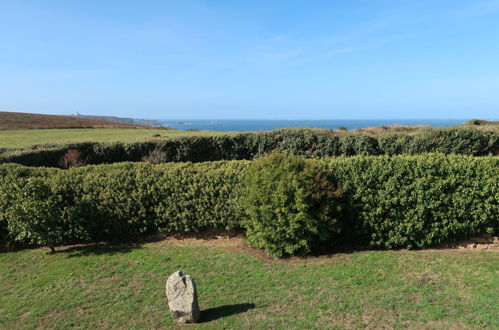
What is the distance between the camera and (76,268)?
6410mm

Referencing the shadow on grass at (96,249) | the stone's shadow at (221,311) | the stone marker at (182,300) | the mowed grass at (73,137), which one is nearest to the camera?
the stone marker at (182,300)

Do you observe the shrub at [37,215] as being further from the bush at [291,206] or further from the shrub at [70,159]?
the shrub at [70,159]

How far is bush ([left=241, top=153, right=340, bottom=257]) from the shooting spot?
20.7 feet

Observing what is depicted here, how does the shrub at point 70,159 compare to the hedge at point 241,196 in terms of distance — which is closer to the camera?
the hedge at point 241,196

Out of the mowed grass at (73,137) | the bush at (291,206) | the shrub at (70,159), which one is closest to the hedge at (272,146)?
the shrub at (70,159)

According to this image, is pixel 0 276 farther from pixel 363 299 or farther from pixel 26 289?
pixel 363 299

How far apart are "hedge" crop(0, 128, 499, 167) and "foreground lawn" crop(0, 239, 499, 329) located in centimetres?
635

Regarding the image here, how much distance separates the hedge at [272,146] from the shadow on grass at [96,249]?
548 cm

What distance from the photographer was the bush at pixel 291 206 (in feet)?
20.7

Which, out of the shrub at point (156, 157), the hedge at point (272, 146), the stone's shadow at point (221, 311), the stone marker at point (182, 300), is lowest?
the stone's shadow at point (221, 311)

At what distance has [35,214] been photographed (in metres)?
6.93

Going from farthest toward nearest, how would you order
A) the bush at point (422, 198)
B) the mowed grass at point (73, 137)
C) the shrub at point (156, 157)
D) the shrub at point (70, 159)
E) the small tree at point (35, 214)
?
the mowed grass at point (73, 137) → the shrub at point (156, 157) → the shrub at point (70, 159) → the small tree at point (35, 214) → the bush at point (422, 198)

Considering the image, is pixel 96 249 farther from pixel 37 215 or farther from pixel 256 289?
pixel 256 289

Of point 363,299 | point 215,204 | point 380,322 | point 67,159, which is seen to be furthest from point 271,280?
point 67,159
